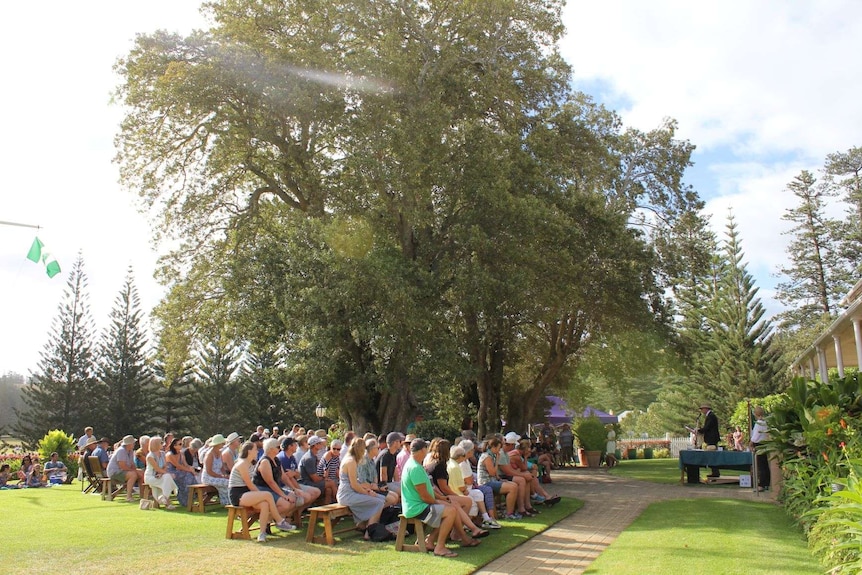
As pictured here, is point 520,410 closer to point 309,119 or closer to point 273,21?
point 309,119

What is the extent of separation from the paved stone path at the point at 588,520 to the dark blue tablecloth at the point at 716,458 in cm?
46

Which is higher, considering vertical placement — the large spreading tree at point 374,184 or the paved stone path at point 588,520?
the large spreading tree at point 374,184

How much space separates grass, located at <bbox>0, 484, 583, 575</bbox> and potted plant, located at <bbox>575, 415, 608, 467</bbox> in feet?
37.6

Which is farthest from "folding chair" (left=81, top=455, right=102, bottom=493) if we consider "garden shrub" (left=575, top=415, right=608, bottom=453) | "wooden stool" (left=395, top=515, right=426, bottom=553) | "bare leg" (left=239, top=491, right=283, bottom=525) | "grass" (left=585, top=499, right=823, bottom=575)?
"garden shrub" (left=575, top=415, right=608, bottom=453)

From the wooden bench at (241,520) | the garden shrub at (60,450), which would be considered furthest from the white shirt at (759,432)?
the garden shrub at (60,450)

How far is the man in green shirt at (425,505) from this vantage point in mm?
7348

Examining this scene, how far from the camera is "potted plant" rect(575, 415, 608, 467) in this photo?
21.5m

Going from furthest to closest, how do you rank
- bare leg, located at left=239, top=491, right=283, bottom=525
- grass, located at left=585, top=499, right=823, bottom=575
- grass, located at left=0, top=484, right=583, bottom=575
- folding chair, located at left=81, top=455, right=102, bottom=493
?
folding chair, located at left=81, top=455, right=102, bottom=493 → bare leg, located at left=239, top=491, right=283, bottom=525 → grass, located at left=0, top=484, right=583, bottom=575 → grass, located at left=585, top=499, right=823, bottom=575

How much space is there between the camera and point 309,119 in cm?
1577

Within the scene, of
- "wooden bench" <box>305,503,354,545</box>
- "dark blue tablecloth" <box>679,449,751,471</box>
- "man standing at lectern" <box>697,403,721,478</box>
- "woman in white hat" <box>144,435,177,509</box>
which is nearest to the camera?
"wooden bench" <box>305,503,354,545</box>

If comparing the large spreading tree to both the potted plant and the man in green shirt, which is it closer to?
the potted plant

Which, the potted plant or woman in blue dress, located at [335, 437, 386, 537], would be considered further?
the potted plant

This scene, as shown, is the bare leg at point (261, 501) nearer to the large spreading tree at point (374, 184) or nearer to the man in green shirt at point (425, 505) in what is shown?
the man in green shirt at point (425, 505)

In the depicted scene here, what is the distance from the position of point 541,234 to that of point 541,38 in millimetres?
5902
